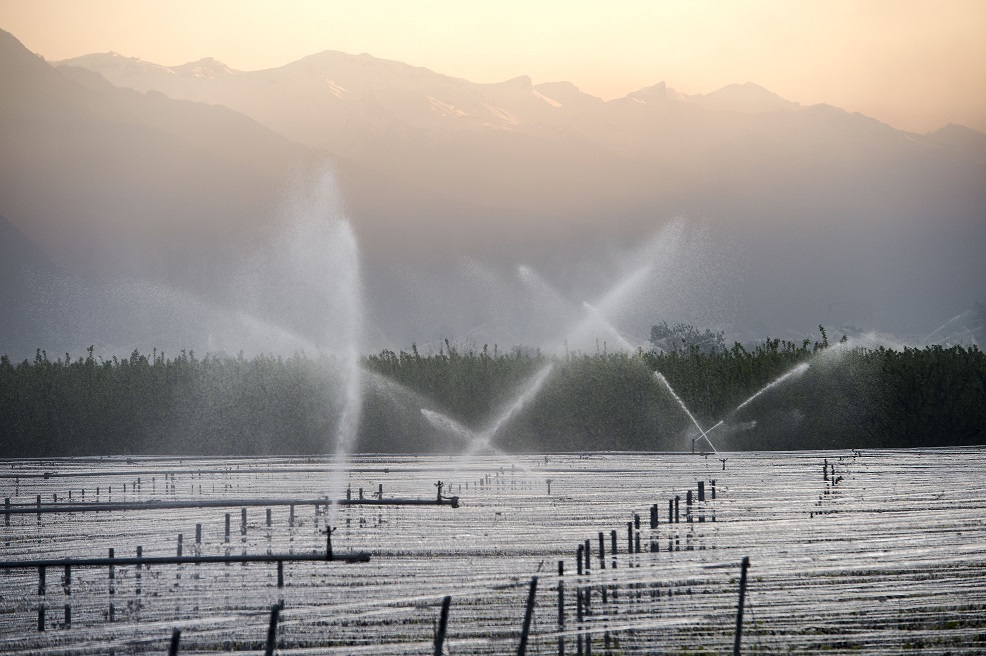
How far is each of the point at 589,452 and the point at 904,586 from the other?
45.0 m

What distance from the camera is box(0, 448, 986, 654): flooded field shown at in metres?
17.5

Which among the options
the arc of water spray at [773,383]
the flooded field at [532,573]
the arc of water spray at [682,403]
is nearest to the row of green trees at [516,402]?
the arc of water spray at [773,383]

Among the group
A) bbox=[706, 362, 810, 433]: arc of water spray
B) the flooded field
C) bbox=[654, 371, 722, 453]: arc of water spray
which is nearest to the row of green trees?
bbox=[706, 362, 810, 433]: arc of water spray

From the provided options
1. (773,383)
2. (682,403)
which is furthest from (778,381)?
(682,403)

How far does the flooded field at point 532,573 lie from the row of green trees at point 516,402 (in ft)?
76.6

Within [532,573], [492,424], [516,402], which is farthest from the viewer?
[516,402]

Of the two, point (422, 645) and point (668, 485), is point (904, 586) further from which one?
point (668, 485)

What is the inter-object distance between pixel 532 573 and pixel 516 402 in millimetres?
47035

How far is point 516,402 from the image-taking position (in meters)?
69.2

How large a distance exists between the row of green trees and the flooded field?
76.6 feet

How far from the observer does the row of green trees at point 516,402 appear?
6341cm

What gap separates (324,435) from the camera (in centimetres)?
7031

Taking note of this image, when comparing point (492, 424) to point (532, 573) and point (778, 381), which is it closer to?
point (778, 381)

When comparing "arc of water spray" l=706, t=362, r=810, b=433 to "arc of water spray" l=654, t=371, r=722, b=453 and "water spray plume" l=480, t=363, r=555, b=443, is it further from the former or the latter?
"water spray plume" l=480, t=363, r=555, b=443
